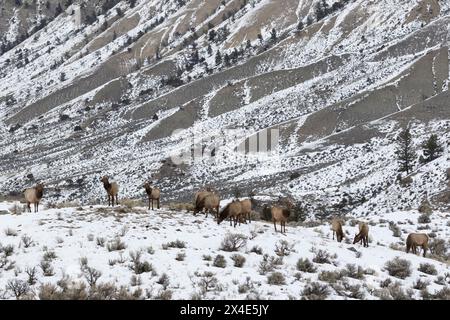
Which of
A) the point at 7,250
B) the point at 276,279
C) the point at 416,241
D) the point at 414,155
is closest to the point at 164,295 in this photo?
the point at 276,279

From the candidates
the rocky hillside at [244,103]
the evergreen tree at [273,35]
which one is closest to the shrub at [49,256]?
the rocky hillside at [244,103]

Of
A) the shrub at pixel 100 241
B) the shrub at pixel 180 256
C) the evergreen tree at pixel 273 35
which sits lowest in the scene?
the shrub at pixel 180 256

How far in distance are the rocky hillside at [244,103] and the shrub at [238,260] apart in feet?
98.2

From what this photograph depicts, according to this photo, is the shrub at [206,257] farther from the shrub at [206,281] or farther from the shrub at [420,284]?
the shrub at [420,284]

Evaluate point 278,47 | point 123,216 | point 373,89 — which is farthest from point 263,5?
point 123,216

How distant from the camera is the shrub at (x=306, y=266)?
35.5 feet

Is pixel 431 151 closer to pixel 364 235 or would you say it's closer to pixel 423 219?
pixel 423 219

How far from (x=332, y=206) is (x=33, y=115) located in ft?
319

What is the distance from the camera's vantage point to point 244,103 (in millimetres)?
100750

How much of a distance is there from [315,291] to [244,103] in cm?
9246

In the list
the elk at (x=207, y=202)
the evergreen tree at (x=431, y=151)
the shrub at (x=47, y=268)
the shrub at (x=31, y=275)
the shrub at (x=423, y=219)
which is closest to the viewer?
the shrub at (x=31, y=275)

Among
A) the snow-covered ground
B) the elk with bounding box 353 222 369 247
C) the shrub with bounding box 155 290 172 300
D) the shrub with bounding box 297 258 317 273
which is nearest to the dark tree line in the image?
the elk with bounding box 353 222 369 247

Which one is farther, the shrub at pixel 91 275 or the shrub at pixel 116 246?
the shrub at pixel 116 246
